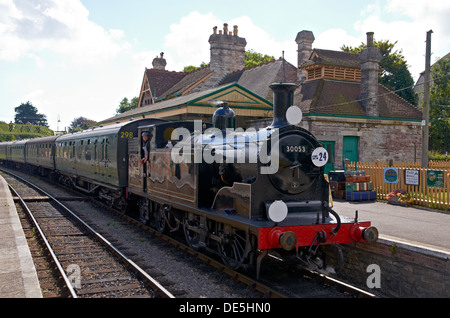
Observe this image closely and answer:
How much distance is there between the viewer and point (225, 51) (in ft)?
94.9

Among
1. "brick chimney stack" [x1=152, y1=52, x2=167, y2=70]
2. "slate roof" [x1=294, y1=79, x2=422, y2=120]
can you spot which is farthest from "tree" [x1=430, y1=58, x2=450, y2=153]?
"brick chimney stack" [x1=152, y1=52, x2=167, y2=70]

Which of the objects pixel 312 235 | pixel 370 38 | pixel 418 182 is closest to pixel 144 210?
pixel 312 235

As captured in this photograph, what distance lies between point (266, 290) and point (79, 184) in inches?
501

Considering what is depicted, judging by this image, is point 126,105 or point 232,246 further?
point 126,105

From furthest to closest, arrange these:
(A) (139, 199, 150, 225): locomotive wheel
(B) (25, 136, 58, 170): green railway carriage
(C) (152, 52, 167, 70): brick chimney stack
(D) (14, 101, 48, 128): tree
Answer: (D) (14, 101, 48, 128): tree < (C) (152, 52, 167, 70): brick chimney stack < (B) (25, 136, 58, 170): green railway carriage < (A) (139, 199, 150, 225): locomotive wheel

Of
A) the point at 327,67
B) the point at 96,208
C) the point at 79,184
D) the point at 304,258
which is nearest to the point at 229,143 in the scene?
the point at 304,258

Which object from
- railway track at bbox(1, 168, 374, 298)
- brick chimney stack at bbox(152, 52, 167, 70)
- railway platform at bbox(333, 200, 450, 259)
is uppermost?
brick chimney stack at bbox(152, 52, 167, 70)

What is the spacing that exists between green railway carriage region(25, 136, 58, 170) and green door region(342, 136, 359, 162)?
13582mm

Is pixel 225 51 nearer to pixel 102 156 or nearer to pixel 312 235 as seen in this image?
pixel 102 156

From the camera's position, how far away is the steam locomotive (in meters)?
5.91

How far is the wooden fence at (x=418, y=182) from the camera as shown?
11.2 m

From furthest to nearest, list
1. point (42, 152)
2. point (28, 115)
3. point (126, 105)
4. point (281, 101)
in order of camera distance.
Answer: point (28, 115) < point (126, 105) < point (42, 152) < point (281, 101)

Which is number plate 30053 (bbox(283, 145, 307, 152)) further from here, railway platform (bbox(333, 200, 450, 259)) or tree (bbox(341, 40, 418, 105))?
tree (bbox(341, 40, 418, 105))

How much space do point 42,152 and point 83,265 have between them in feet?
56.8
